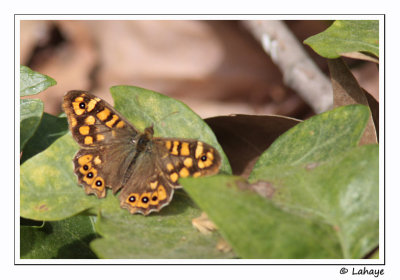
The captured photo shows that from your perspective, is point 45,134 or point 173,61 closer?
point 45,134

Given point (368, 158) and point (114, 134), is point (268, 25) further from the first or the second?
point (368, 158)

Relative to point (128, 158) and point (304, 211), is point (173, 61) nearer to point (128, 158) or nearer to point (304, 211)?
point (128, 158)

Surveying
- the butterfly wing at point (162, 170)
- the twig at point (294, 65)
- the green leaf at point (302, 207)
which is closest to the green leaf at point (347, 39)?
the green leaf at point (302, 207)

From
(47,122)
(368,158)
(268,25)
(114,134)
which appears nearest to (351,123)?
(368,158)

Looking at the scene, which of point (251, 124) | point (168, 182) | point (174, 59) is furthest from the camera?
point (174, 59)

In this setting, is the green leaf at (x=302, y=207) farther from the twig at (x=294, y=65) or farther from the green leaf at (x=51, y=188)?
the twig at (x=294, y=65)

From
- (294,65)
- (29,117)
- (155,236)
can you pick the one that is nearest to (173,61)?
(294,65)
